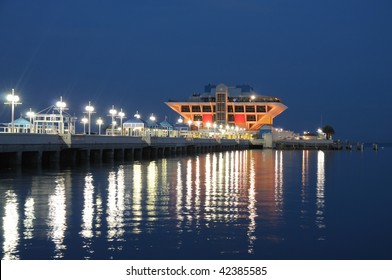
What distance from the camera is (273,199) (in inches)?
968

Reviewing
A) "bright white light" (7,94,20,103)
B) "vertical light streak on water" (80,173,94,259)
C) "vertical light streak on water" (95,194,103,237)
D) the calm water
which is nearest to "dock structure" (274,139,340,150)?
"bright white light" (7,94,20,103)

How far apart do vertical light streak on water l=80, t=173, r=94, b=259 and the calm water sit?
1.1 inches

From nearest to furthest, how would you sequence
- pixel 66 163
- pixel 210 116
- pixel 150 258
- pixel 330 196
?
pixel 150 258 < pixel 330 196 < pixel 66 163 < pixel 210 116

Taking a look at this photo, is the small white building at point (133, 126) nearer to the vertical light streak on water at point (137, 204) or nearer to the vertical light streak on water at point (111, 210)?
the vertical light streak on water at point (137, 204)

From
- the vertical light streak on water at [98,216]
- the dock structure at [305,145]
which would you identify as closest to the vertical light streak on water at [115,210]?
→ the vertical light streak on water at [98,216]

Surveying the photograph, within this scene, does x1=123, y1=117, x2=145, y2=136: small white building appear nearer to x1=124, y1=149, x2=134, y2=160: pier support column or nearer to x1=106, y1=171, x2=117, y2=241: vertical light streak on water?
x1=124, y1=149, x2=134, y2=160: pier support column

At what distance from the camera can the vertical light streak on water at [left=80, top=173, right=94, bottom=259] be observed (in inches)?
575

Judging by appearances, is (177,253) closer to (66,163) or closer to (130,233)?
(130,233)

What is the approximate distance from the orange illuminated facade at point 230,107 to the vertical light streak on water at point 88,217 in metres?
133

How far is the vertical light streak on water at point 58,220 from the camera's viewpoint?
14180mm

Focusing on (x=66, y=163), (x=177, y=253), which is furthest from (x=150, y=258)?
(x=66, y=163)

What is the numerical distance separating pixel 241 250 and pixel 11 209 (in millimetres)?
9359

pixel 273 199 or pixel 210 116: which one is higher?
pixel 210 116

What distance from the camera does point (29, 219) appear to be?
58.7 feet
